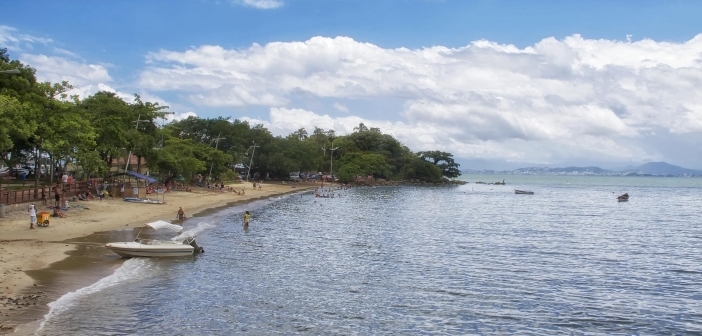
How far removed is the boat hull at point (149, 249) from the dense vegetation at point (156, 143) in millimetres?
9091

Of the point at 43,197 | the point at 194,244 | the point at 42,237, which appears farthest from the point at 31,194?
the point at 194,244

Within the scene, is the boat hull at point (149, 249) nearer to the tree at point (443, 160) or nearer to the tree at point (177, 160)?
the tree at point (177, 160)

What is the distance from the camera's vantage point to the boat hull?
27.0 metres

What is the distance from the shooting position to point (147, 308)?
18.9 meters

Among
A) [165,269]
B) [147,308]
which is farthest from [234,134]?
[147,308]

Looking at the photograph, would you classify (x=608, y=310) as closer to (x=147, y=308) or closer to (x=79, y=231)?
(x=147, y=308)

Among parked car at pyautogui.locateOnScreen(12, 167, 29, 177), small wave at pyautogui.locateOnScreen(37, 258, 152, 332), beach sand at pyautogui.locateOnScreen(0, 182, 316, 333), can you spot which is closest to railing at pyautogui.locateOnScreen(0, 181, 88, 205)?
beach sand at pyautogui.locateOnScreen(0, 182, 316, 333)

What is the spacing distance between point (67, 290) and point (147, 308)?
3.18 metres

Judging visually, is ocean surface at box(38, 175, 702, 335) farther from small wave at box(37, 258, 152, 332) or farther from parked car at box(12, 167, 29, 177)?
parked car at box(12, 167, 29, 177)

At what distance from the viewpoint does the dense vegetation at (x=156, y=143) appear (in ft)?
134

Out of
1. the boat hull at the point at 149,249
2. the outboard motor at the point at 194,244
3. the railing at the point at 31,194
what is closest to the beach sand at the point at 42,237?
the railing at the point at 31,194

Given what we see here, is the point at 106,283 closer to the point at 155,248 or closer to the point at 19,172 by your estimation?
the point at 155,248

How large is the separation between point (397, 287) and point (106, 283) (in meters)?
11.1

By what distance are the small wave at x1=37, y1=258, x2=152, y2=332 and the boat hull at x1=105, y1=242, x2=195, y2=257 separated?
1.35 feet
